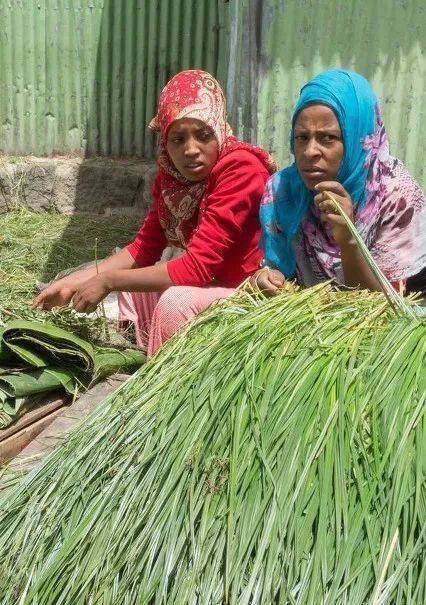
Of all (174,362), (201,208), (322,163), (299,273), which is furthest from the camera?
(201,208)

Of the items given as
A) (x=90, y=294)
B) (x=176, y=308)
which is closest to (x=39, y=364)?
(x=90, y=294)

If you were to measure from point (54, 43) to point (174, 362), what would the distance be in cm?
467

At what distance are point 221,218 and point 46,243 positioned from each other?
102 inches

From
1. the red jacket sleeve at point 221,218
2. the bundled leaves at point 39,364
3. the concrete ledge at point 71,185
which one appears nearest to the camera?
the bundled leaves at point 39,364

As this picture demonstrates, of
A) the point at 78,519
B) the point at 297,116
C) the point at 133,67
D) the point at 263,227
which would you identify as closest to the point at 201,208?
the point at 263,227

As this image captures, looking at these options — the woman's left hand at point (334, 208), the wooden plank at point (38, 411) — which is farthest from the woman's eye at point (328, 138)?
the wooden plank at point (38, 411)

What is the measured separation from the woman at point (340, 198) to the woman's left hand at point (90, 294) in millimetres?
576

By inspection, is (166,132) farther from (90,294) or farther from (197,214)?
(90,294)

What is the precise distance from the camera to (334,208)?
2492 mm

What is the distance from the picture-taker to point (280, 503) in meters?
1.58

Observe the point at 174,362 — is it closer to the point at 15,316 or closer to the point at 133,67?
the point at 15,316

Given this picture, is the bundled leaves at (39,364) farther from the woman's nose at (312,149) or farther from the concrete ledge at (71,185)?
the concrete ledge at (71,185)

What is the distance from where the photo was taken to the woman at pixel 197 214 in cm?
306

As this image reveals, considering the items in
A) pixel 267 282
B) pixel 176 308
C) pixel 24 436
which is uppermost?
pixel 267 282
